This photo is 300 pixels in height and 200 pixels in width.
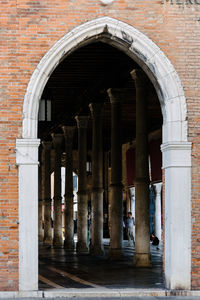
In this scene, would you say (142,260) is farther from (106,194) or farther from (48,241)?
(106,194)

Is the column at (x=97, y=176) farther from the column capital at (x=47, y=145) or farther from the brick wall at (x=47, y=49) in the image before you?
the column capital at (x=47, y=145)

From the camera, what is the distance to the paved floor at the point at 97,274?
15008 millimetres

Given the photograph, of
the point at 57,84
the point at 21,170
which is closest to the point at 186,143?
the point at 21,170

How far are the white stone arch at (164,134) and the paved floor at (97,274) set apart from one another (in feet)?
3.08

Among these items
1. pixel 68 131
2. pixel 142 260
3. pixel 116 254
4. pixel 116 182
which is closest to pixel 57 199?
pixel 68 131

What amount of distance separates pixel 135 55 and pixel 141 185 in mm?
6882

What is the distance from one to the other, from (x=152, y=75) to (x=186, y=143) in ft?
4.97

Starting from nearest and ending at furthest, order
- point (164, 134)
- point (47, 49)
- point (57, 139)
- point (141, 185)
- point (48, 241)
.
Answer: point (47, 49)
point (164, 134)
point (141, 185)
point (57, 139)
point (48, 241)

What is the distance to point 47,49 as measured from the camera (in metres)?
13.7

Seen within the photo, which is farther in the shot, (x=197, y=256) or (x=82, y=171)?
(x=82, y=171)

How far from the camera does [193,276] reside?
13.6 m

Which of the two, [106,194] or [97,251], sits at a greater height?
[106,194]

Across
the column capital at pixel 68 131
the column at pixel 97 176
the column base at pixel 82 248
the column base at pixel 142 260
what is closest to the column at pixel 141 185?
the column base at pixel 142 260

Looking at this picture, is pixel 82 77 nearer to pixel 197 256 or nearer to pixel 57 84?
pixel 57 84
